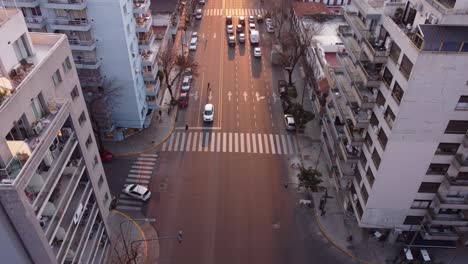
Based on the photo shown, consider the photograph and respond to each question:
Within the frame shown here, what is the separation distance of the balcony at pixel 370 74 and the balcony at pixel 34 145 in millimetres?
29999

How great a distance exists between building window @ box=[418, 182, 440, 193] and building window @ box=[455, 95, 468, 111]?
32.9 ft

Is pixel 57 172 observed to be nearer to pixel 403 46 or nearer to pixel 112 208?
pixel 112 208

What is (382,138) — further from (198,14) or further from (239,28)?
(198,14)

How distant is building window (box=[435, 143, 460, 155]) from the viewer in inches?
1486

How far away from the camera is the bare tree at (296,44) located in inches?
2911

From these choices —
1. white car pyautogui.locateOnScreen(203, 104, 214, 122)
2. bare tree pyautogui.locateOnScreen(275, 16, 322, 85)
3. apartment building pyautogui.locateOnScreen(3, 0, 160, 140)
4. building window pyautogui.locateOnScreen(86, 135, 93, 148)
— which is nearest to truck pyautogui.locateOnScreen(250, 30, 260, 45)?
bare tree pyautogui.locateOnScreen(275, 16, 322, 85)

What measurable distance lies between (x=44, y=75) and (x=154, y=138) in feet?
116

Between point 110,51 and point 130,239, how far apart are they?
26778mm

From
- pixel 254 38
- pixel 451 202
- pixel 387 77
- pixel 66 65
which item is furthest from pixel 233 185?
pixel 254 38

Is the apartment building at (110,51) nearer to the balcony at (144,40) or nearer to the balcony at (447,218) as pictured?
the balcony at (144,40)

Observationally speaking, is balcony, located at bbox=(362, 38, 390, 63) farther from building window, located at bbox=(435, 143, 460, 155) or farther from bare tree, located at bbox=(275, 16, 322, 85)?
bare tree, located at bbox=(275, 16, 322, 85)

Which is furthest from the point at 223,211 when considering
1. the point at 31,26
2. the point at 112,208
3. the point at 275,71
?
the point at 275,71

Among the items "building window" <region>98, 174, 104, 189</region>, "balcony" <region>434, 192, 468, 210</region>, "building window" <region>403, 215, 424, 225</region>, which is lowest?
"building window" <region>403, 215, 424, 225</region>

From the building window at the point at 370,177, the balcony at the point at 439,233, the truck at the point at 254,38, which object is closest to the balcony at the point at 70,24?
the building window at the point at 370,177
